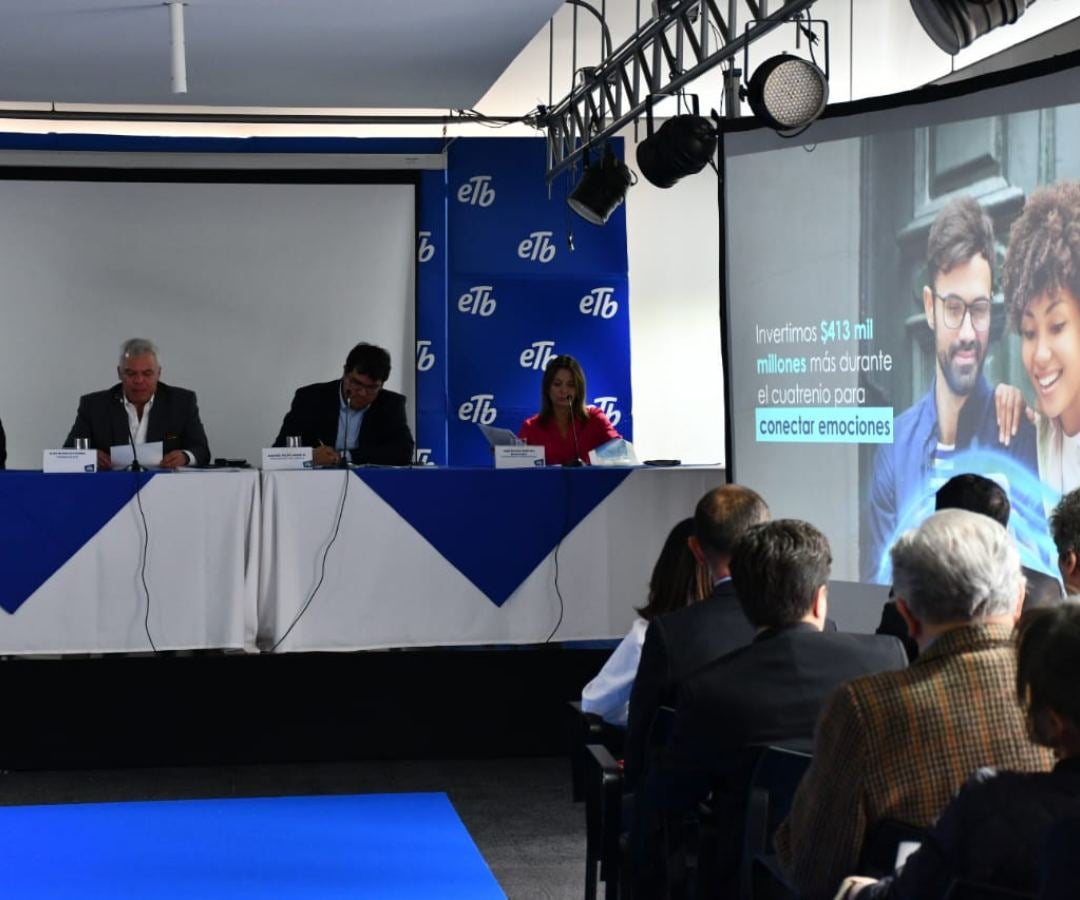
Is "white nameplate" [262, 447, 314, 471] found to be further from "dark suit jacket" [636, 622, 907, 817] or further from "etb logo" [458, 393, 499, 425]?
"dark suit jacket" [636, 622, 907, 817]

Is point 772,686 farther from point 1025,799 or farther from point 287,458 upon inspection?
point 287,458

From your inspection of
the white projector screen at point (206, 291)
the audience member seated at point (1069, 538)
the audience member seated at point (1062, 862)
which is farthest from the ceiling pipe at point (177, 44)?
the audience member seated at point (1062, 862)

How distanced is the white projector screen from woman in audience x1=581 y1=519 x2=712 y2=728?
214 inches

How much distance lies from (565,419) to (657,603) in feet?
12.0

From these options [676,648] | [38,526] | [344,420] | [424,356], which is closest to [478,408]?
[424,356]

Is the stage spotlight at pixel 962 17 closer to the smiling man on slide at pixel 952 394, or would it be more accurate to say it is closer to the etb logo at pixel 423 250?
the smiling man on slide at pixel 952 394

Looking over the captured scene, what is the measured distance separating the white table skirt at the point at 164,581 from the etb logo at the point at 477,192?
3767mm

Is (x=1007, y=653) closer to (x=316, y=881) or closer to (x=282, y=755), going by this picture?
(x=316, y=881)

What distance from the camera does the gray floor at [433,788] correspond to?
468 cm

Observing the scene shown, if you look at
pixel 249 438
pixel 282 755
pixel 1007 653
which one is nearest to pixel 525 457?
pixel 282 755

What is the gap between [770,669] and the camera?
2578mm

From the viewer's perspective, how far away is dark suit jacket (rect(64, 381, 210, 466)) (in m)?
6.43

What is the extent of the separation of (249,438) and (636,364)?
110 inches

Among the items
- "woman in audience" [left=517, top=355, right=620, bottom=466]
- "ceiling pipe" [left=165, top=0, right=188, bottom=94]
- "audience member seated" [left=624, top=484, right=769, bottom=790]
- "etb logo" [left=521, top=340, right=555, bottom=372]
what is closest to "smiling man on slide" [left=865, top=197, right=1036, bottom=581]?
"audience member seated" [left=624, top=484, right=769, bottom=790]
